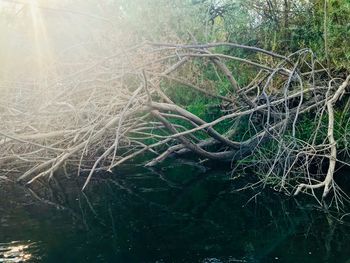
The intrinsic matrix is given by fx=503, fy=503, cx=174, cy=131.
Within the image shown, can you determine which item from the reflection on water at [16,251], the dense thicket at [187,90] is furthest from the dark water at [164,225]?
the dense thicket at [187,90]

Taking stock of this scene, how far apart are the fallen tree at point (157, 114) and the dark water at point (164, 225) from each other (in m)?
0.48

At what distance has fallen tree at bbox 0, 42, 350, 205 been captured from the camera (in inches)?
303

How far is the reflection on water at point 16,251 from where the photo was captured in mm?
5309

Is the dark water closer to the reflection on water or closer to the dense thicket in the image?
the reflection on water

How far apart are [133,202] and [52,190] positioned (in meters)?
1.74

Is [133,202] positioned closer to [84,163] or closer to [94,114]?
[94,114]

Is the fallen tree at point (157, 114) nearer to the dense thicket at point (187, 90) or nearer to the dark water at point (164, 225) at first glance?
Answer: the dense thicket at point (187, 90)

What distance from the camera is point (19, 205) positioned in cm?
754

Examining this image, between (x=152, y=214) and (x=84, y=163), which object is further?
(x=84, y=163)

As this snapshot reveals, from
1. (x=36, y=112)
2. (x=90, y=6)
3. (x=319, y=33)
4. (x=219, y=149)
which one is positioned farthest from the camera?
(x=90, y=6)

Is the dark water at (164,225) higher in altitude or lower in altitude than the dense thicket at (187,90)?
lower

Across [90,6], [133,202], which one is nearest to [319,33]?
[133,202]

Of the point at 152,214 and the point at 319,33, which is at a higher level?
the point at 319,33

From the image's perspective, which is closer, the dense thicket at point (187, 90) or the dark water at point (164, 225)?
the dark water at point (164, 225)
